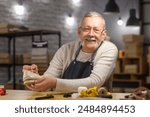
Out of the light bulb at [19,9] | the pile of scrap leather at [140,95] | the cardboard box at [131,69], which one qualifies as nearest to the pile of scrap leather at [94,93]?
the pile of scrap leather at [140,95]

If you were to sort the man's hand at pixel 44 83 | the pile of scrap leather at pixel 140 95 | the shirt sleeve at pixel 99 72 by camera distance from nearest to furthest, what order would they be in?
1. the pile of scrap leather at pixel 140 95
2. the man's hand at pixel 44 83
3. the shirt sleeve at pixel 99 72

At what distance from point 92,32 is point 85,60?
0.22 metres

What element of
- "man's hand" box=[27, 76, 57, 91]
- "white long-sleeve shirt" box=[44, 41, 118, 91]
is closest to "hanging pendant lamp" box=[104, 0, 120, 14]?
"white long-sleeve shirt" box=[44, 41, 118, 91]

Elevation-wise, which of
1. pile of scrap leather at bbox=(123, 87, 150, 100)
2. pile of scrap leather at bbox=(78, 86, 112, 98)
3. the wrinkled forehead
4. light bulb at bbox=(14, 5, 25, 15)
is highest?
light bulb at bbox=(14, 5, 25, 15)

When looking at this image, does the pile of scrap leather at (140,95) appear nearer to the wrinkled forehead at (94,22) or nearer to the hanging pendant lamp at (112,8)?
the wrinkled forehead at (94,22)

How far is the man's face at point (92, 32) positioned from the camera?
2.34 m

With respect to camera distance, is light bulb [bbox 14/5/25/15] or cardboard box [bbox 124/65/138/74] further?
cardboard box [bbox 124/65/138/74]

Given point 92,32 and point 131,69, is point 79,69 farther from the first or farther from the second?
point 131,69

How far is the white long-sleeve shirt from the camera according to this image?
6.95 ft

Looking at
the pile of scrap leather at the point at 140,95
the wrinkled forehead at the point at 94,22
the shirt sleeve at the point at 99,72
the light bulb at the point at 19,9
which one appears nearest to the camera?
the pile of scrap leather at the point at 140,95

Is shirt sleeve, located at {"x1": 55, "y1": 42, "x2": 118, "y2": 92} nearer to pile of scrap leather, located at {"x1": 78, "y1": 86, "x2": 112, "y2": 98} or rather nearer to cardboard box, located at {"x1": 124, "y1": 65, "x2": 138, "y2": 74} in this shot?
pile of scrap leather, located at {"x1": 78, "y1": 86, "x2": 112, "y2": 98}

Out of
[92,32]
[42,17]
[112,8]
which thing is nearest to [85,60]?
[92,32]

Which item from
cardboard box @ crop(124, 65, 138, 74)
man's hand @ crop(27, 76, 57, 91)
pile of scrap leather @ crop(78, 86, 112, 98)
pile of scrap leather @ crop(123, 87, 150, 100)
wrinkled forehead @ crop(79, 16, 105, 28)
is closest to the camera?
pile of scrap leather @ crop(123, 87, 150, 100)

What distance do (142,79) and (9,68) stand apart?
3.37 metres
